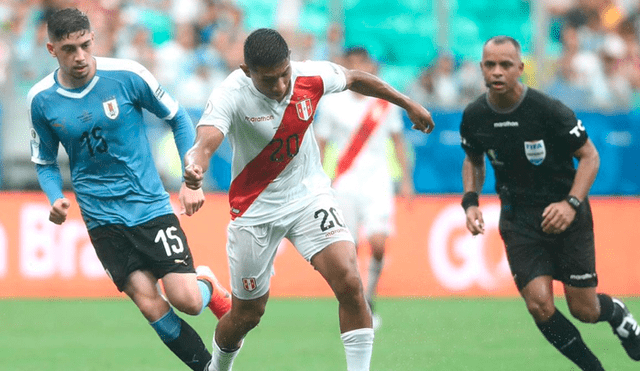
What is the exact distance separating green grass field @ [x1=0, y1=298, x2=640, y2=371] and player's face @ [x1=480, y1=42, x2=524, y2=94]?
2303 millimetres

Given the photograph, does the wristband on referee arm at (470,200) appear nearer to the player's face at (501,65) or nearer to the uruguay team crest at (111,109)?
the player's face at (501,65)

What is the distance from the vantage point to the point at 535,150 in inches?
291

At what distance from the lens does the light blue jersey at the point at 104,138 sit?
7012 millimetres

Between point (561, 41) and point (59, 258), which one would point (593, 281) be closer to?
point (59, 258)

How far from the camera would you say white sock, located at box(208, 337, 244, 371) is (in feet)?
23.4

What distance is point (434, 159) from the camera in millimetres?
14867

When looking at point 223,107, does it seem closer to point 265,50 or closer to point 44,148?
point 265,50

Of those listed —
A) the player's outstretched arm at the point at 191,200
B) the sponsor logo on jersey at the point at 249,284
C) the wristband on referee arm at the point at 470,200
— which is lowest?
the sponsor logo on jersey at the point at 249,284

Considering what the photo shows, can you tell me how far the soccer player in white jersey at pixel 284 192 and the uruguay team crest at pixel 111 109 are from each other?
33.0 inches

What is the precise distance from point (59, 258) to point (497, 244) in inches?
218

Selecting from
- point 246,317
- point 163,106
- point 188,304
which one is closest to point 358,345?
point 246,317

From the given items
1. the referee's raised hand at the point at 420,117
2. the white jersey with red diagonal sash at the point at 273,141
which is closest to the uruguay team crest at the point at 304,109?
the white jersey with red diagonal sash at the point at 273,141

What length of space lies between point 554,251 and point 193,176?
3.03 metres

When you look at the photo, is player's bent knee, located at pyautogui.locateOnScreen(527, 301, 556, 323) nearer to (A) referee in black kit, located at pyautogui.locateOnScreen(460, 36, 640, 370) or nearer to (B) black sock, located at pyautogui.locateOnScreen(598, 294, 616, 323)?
(A) referee in black kit, located at pyautogui.locateOnScreen(460, 36, 640, 370)
